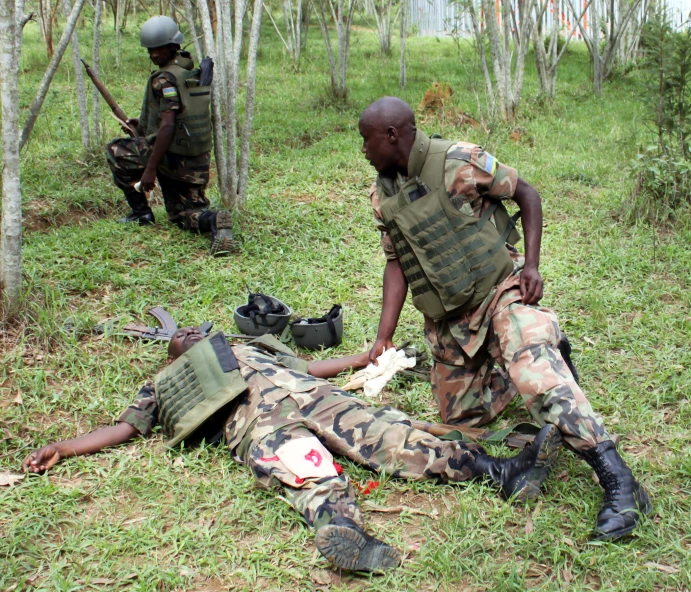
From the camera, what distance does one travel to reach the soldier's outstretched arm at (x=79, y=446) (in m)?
3.11

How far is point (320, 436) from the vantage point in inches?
122

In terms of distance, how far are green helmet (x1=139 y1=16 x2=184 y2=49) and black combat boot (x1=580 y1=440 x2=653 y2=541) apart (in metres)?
4.26

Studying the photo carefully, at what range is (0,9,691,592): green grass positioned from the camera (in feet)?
8.32

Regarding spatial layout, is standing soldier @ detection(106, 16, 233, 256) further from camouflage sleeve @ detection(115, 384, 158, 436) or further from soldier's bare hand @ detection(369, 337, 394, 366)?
soldier's bare hand @ detection(369, 337, 394, 366)

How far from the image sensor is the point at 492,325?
10.2ft

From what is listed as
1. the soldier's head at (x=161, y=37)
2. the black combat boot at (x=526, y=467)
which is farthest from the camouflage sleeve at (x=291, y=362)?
the soldier's head at (x=161, y=37)

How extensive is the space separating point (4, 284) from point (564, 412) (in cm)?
312

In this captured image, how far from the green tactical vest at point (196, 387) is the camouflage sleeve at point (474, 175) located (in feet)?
4.21

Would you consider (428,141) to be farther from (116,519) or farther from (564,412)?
(116,519)

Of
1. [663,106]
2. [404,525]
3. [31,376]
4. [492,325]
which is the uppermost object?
[663,106]

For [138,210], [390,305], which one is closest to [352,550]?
[390,305]

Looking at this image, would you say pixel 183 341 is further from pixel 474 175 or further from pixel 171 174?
pixel 171 174

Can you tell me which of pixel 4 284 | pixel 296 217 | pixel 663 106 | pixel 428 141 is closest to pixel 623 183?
pixel 663 106

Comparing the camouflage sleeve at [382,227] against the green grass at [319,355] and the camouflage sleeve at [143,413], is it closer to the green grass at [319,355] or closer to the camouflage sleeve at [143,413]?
the green grass at [319,355]
